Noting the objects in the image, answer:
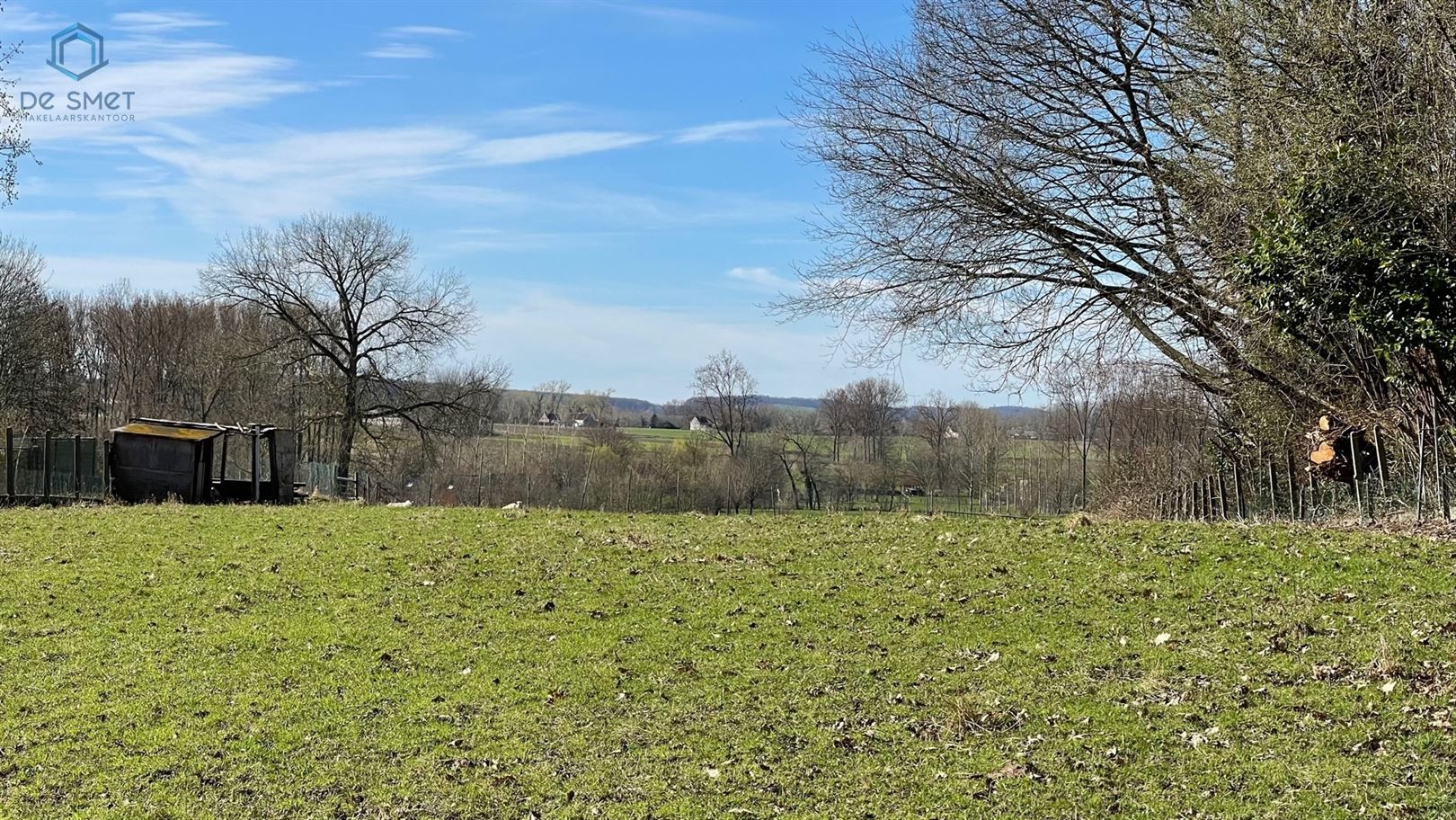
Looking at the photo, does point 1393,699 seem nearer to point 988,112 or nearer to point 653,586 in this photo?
point 653,586

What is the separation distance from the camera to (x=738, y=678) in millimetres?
7359

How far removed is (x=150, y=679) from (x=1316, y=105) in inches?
458

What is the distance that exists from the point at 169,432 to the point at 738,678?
52.6 feet

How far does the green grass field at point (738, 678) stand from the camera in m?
5.27

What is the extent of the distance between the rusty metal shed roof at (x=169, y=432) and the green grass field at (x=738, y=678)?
23.9 ft

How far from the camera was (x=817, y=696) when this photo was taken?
687cm

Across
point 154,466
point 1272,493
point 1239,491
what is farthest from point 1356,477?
point 154,466

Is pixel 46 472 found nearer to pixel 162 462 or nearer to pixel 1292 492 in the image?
pixel 162 462

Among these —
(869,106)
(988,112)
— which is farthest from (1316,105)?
(869,106)

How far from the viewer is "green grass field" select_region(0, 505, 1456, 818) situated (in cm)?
527

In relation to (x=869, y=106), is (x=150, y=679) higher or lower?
lower

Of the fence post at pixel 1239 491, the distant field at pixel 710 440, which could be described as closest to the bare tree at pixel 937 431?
the distant field at pixel 710 440

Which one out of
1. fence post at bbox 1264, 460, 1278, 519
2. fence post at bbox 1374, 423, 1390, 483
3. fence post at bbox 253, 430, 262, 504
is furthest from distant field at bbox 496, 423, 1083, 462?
fence post at bbox 253, 430, 262, 504

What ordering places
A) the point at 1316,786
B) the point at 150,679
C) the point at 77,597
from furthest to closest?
1. the point at 77,597
2. the point at 150,679
3. the point at 1316,786
